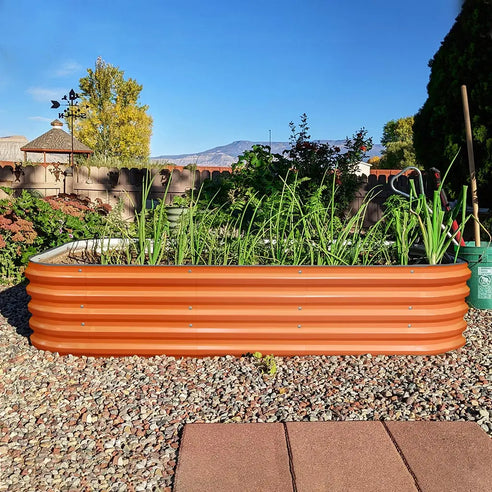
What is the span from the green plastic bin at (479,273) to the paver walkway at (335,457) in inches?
78.4

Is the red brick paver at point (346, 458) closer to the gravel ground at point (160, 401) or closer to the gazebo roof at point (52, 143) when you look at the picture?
the gravel ground at point (160, 401)

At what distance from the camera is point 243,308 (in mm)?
2809

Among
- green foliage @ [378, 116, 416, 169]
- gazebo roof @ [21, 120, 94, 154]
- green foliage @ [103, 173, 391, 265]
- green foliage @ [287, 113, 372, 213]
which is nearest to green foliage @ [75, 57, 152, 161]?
gazebo roof @ [21, 120, 94, 154]

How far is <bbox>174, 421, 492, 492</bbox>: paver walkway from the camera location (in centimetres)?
171

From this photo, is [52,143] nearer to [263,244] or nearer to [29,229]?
[29,229]

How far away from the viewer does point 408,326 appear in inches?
113

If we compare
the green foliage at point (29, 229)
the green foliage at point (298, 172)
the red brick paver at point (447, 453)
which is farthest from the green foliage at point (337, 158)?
the red brick paver at point (447, 453)

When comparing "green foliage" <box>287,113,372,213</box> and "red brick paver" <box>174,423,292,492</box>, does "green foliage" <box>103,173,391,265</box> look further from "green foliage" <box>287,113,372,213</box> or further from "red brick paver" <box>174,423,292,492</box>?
"green foliage" <box>287,113,372,213</box>

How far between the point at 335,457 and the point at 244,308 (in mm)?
1088

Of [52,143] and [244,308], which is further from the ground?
[52,143]

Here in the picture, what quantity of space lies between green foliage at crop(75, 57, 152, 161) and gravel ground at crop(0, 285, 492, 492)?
2295 cm

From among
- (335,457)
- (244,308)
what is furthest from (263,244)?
(335,457)

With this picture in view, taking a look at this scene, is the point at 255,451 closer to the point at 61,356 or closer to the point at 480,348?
the point at 61,356

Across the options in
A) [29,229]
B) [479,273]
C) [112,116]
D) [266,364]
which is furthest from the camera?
[112,116]
